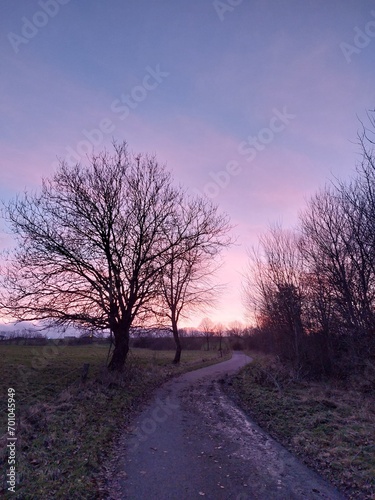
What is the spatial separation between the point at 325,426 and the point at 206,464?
393 cm

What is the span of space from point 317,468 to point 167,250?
14141 millimetres

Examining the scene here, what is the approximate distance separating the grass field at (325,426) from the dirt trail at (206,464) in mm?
408

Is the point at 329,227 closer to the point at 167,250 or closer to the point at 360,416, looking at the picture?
the point at 167,250

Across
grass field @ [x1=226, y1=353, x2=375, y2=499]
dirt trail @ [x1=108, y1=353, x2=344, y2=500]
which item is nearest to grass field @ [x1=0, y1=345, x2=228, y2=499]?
dirt trail @ [x1=108, y1=353, x2=344, y2=500]

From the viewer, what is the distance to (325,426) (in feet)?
30.5

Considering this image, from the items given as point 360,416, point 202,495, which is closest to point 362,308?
point 360,416

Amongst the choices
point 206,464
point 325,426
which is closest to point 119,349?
point 325,426

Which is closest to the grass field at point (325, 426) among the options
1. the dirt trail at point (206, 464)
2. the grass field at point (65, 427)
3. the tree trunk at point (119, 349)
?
the dirt trail at point (206, 464)

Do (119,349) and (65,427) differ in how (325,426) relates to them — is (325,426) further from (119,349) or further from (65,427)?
(119,349)

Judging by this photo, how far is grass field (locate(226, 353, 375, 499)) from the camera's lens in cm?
649

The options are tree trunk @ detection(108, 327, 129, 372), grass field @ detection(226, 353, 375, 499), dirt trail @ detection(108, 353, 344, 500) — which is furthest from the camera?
tree trunk @ detection(108, 327, 129, 372)

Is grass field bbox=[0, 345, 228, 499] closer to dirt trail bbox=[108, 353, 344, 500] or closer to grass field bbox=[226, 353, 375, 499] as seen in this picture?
dirt trail bbox=[108, 353, 344, 500]

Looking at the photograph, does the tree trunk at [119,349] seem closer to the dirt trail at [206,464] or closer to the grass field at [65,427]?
the grass field at [65,427]

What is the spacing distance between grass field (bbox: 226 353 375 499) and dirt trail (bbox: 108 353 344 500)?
408 mm
